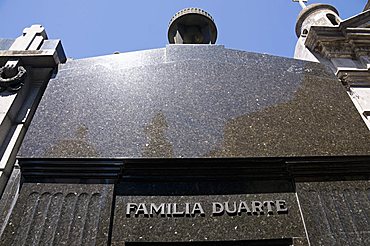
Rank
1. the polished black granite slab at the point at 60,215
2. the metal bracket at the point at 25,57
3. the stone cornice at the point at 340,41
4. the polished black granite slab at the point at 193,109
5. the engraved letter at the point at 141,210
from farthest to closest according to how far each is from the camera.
→ the stone cornice at the point at 340,41
the metal bracket at the point at 25,57
the polished black granite slab at the point at 193,109
the engraved letter at the point at 141,210
the polished black granite slab at the point at 60,215

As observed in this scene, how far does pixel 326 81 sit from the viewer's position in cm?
609

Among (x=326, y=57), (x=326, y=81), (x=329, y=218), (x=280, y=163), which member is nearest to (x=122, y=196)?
(x=280, y=163)

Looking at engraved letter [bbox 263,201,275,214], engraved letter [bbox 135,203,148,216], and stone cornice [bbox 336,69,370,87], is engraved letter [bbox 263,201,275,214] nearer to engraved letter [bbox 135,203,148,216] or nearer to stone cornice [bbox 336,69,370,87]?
engraved letter [bbox 135,203,148,216]

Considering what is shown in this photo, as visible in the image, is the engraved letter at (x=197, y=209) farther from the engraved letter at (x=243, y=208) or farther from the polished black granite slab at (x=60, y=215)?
the polished black granite slab at (x=60, y=215)

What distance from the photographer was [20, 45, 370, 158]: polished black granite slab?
460cm

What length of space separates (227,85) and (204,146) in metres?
1.55

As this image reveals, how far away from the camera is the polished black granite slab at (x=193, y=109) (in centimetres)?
460

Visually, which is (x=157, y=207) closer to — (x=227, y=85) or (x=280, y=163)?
(x=280, y=163)

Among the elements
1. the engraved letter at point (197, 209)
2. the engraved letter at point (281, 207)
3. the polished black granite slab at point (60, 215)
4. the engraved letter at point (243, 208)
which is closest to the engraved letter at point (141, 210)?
the polished black granite slab at point (60, 215)

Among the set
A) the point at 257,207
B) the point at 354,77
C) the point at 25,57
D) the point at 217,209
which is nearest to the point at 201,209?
the point at 217,209

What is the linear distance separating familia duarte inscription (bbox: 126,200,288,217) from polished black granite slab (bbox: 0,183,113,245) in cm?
35

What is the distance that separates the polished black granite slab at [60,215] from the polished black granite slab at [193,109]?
52 centimetres

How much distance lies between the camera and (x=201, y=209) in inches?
159

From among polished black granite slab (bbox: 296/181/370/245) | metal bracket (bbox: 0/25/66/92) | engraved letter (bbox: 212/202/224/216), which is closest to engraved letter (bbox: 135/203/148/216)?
engraved letter (bbox: 212/202/224/216)
